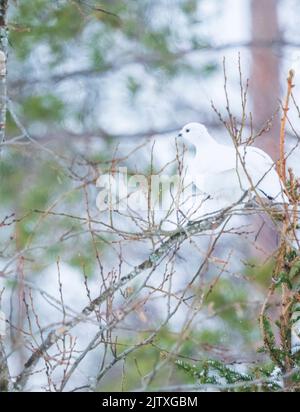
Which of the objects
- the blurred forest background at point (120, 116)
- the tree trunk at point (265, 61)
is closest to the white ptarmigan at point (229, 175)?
the blurred forest background at point (120, 116)

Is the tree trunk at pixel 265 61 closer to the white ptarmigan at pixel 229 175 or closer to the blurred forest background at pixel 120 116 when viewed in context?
the blurred forest background at pixel 120 116

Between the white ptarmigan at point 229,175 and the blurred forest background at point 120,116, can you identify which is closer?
the white ptarmigan at point 229,175

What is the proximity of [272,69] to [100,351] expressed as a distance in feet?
10.9

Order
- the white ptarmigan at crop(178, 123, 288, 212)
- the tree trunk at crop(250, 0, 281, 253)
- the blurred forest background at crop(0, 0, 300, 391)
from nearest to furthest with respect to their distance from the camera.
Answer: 1. the white ptarmigan at crop(178, 123, 288, 212)
2. the blurred forest background at crop(0, 0, 300, 391)
3. the tree trunk at crop(250, 0, 281, 253)

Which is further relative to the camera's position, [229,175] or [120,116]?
[120,116]

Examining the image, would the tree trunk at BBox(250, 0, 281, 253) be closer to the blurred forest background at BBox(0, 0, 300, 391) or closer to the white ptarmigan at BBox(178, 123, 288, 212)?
the blurred forest background at BBox(0, 0, 300, 391)

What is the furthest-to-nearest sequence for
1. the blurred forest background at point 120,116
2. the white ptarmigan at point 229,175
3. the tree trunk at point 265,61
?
the tree trunk at point 265,61, the blurred forest background at point 120,116, the white ptarmigan at point 229,175

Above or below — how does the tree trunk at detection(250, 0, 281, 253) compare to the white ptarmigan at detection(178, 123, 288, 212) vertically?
above

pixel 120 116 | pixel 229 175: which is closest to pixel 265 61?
pixel 120 116

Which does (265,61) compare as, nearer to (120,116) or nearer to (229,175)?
(120,116)

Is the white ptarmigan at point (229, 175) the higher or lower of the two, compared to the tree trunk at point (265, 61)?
lower

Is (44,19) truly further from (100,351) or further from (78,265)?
(100,351)

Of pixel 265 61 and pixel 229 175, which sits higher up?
pixel 265 61

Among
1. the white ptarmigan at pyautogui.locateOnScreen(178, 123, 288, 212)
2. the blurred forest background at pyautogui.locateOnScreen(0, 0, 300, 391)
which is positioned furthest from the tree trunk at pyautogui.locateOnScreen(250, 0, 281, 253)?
the white ptarmigan at pyautogui.locateOnScreen(178, 123, 288, 212)
